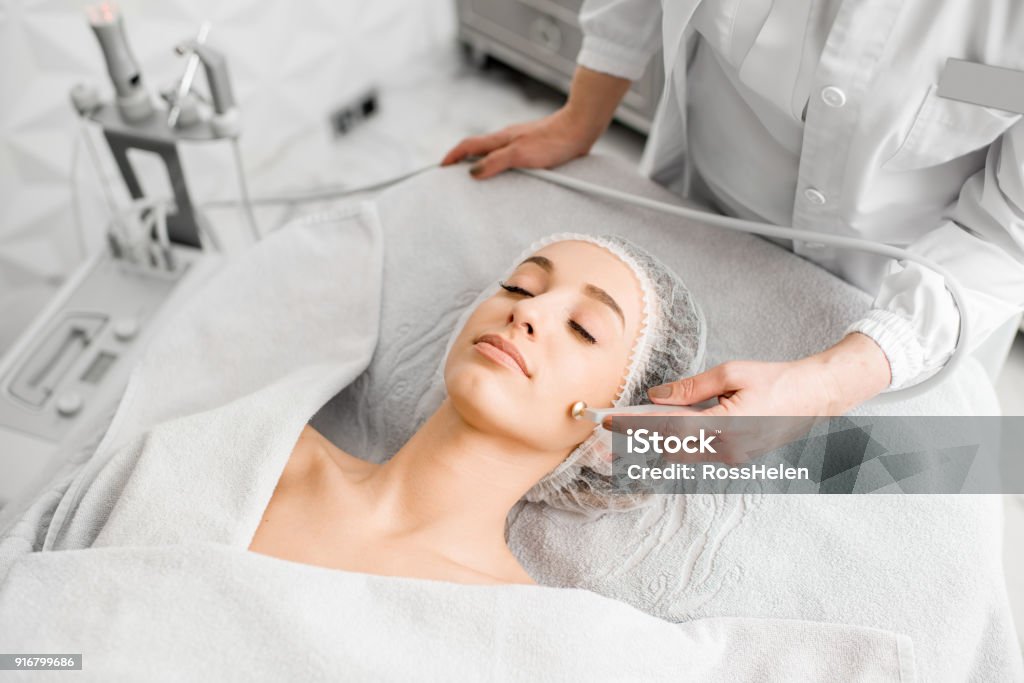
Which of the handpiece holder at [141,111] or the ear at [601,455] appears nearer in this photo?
the ear at [601,455]

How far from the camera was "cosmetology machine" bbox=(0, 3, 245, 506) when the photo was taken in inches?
54.8

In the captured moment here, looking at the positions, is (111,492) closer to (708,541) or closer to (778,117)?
(708,541)

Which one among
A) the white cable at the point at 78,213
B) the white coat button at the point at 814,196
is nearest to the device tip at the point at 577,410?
the white coat button at the point at 814,196

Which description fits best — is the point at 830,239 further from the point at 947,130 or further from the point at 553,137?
the point at 553,137

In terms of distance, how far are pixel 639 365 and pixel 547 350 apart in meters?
0.15

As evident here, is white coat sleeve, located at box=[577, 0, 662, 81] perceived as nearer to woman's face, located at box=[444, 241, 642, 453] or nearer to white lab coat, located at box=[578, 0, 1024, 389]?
white lab coat, located at box=[578, 0, 1024, 389]

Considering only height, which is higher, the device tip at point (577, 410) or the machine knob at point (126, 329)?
the device tip at point (577, 410)

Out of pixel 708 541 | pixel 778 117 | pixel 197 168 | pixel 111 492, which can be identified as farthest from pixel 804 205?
pixel 197 168

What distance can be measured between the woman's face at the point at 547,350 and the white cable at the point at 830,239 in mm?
277

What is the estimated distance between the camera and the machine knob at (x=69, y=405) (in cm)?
140

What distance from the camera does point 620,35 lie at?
141 centimetres

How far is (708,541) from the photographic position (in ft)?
3.68

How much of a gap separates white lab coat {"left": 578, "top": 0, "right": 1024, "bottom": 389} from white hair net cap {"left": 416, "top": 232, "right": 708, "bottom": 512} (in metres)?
0.24

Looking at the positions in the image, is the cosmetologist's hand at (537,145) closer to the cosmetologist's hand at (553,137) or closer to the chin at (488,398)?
the cosmetologist's hand at (553,137)
